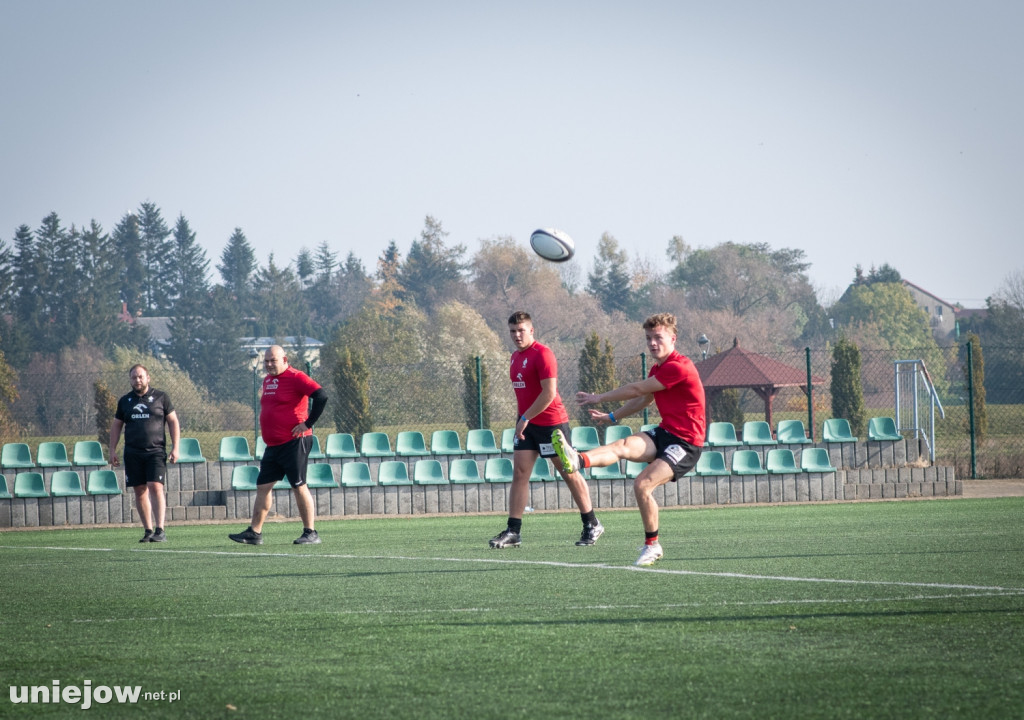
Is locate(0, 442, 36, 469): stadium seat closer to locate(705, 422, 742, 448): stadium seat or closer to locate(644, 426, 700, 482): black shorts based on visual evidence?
locate(705, 422, 742, 448): stadium seat

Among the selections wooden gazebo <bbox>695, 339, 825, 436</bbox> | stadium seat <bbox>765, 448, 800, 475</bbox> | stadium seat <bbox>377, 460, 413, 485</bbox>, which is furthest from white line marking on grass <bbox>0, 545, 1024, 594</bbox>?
wooden gazebo <bbox>695, 339, 825, 436</bbox>

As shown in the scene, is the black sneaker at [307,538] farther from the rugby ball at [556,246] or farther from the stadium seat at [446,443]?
the stadium seat at [446,443]

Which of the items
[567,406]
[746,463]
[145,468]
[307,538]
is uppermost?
[567,406]

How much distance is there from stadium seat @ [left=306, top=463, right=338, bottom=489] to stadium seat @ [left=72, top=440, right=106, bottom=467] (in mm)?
4797

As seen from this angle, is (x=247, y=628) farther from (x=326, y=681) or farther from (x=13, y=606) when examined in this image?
(x=13, y=606)

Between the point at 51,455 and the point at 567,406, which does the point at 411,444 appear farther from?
the point at 567,406

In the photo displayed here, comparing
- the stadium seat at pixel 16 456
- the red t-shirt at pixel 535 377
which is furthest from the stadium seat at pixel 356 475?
the red t-shirt at pixel 535 377

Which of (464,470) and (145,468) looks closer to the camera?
(145,468)

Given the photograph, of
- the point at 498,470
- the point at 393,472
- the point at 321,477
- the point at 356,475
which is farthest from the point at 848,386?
the point at 321,477

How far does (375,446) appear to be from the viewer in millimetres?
21125

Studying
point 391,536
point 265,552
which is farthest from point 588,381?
point 265,552

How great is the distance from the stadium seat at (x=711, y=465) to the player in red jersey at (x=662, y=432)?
1022 cm

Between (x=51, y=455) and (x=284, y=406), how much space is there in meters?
11.9

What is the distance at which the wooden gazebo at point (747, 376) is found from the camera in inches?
1346
